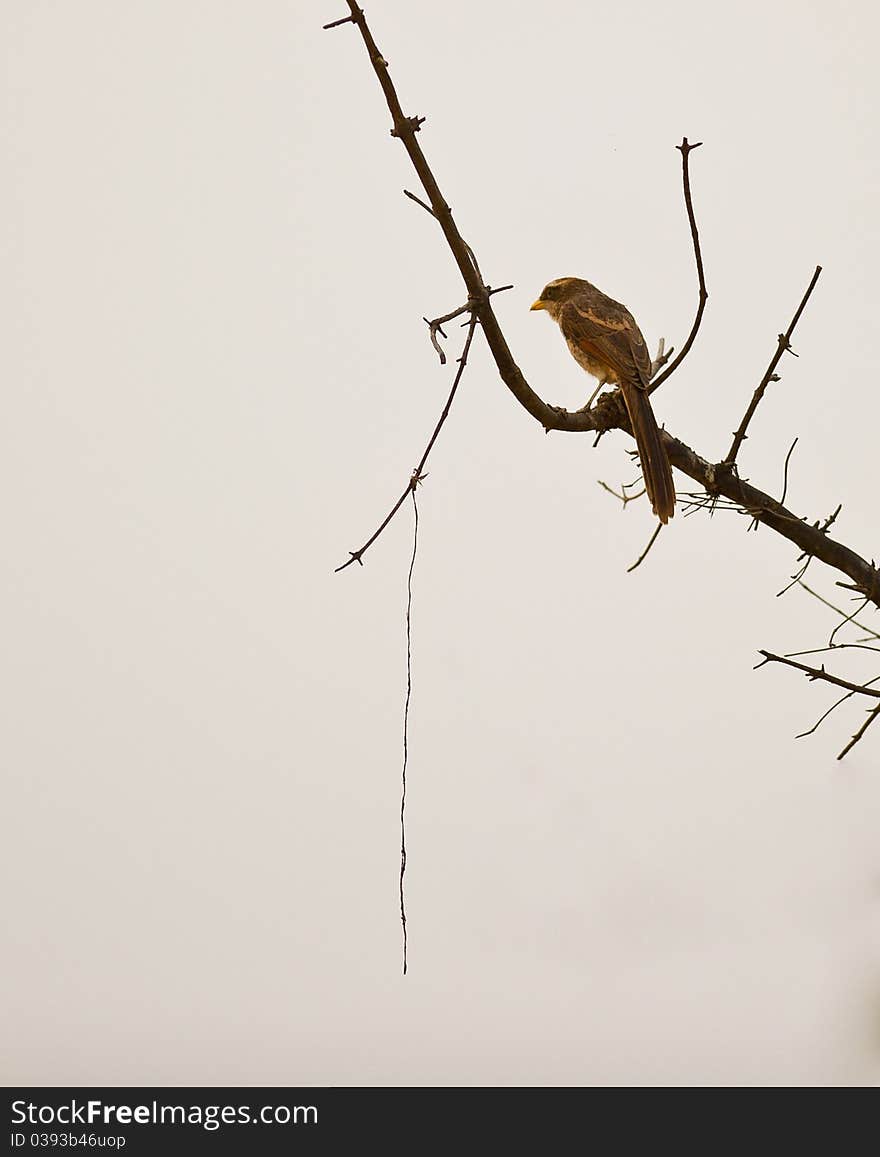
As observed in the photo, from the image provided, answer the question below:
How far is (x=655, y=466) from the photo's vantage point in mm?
936

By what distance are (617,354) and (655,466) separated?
0.62ft

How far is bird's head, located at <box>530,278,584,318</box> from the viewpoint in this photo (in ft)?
4.18

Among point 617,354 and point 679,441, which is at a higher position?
point 617,354

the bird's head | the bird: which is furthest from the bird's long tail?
the bird's head

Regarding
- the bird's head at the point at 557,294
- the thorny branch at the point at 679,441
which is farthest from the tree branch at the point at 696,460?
the bird's head at the point at 557,294

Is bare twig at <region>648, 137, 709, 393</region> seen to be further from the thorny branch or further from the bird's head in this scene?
the bird's head

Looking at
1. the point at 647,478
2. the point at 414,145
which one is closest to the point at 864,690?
the point at 647,478

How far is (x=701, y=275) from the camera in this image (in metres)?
0.87

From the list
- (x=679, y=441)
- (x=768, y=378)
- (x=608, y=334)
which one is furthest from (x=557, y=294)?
(x=768, y=378)

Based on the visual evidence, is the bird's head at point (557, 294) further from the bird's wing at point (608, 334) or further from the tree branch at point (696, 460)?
the tree branch at point (696, 460)

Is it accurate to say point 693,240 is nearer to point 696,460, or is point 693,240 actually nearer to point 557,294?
point 696,460

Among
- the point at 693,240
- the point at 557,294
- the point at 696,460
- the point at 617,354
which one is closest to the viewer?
the point at 693,240

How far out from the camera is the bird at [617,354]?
936 mm

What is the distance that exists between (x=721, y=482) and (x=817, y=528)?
0.28ft
